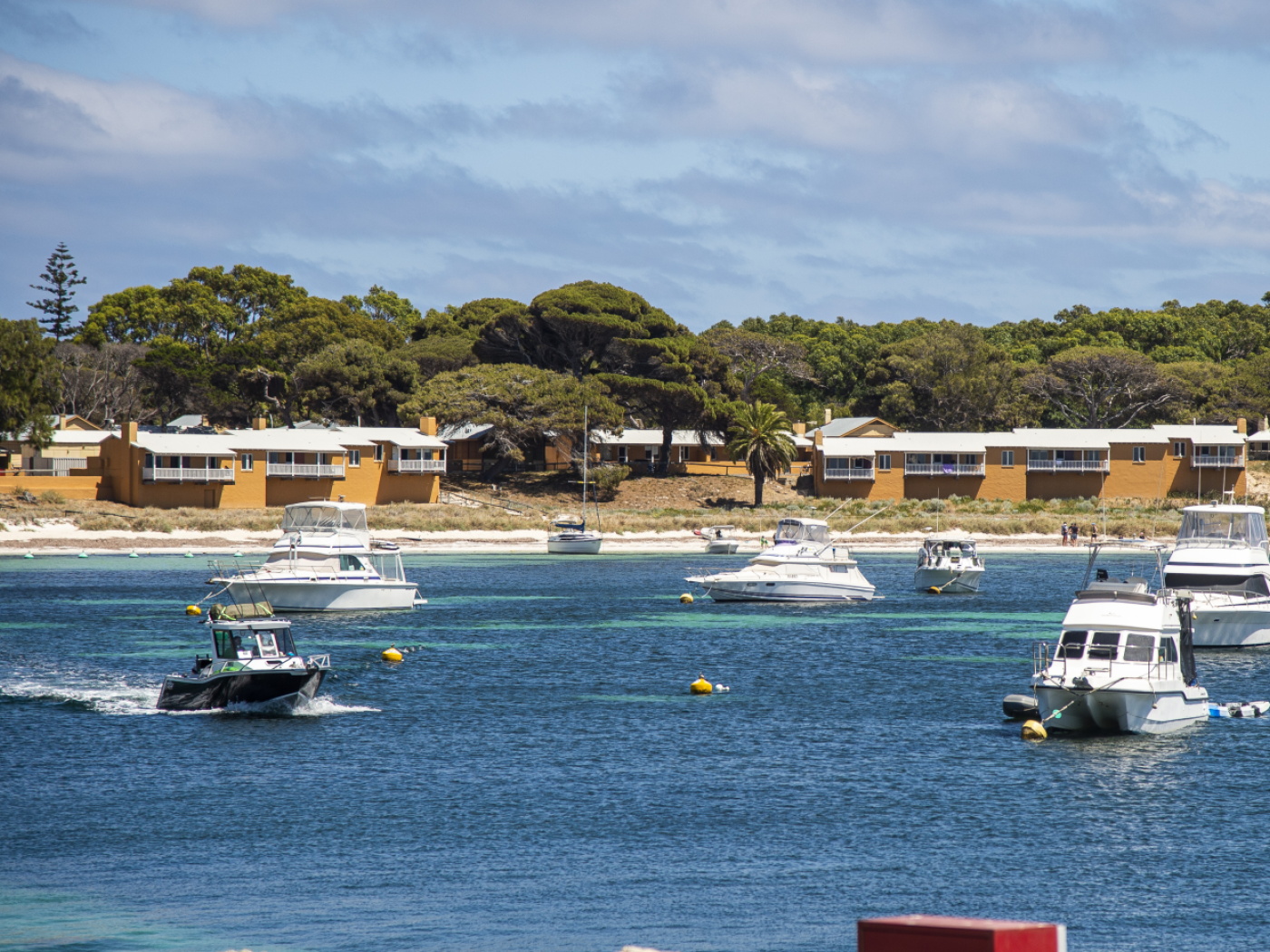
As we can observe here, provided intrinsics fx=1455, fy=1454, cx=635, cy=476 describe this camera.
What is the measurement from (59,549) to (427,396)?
2990cm

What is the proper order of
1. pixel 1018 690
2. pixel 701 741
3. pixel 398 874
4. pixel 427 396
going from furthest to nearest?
1. pixel 427 396
2. pixel 1018 690
3. pixel 701 741
4. pixel 398 874

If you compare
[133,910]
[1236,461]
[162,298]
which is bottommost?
[133,910]

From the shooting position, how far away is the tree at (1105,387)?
12706 cm

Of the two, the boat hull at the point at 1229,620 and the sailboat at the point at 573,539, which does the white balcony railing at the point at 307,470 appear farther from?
the boat hull at the point at 1229,620

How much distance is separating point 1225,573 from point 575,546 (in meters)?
49.7

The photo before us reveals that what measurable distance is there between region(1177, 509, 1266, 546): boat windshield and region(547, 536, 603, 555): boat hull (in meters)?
46.7

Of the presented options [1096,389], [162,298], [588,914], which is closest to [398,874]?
[588,914]

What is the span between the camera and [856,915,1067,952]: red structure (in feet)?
29.2

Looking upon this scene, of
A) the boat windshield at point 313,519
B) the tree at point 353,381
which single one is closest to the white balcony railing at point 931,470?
the tree at point 353,381

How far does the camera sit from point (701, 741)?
35.2m

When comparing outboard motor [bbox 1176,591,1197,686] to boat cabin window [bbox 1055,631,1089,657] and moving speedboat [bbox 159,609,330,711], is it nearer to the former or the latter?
boat cabin window [bbox 1055,631,1089,657]

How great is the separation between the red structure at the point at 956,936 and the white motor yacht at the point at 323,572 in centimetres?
5196

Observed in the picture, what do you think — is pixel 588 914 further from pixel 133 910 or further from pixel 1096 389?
pixel 1096 389

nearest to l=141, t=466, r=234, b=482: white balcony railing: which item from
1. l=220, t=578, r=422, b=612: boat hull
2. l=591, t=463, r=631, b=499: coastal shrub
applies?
l=591, t=463, r=631, b=499: coastal shrub
